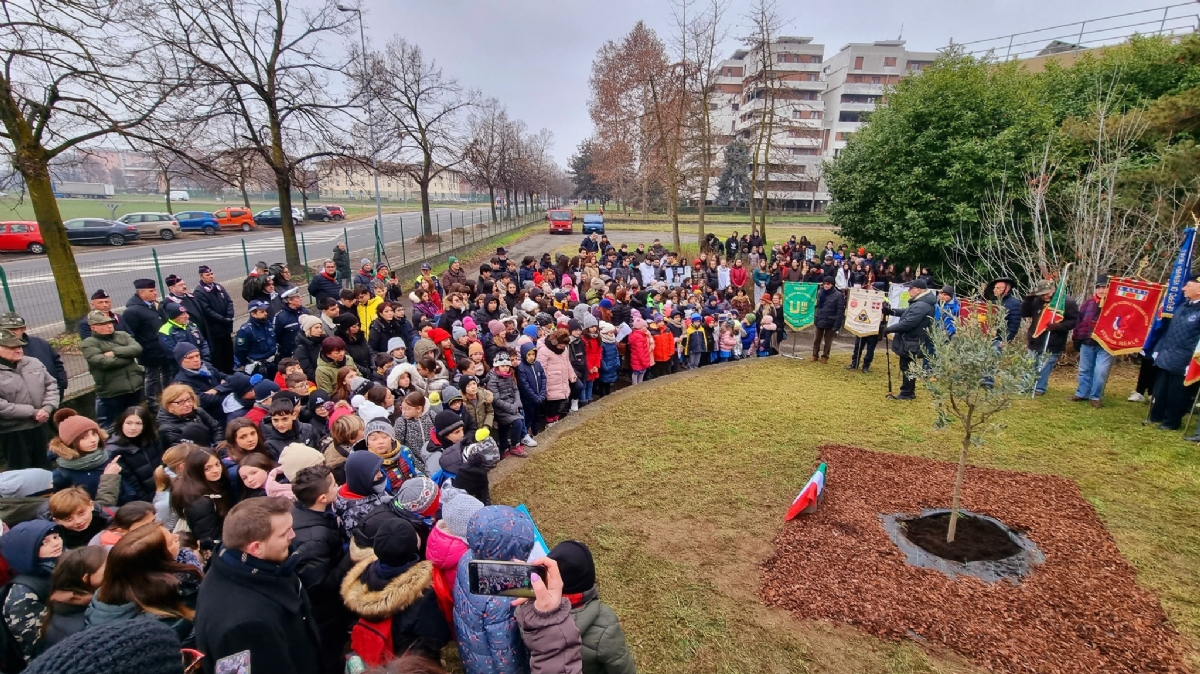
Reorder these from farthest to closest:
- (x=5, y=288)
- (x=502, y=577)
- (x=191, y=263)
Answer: (x=191, y=263), (x=5, y=288), (x=502, y=577)

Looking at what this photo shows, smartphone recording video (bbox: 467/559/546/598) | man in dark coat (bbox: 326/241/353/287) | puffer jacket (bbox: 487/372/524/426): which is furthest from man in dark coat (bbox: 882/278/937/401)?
man in dark coat (bbox: 326/241/353/287)

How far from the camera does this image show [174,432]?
4.67m

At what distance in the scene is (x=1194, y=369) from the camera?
670 centimetres

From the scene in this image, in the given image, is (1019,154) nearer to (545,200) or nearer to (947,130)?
(947,130)

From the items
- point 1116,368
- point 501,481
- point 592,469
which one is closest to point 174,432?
point 501,481

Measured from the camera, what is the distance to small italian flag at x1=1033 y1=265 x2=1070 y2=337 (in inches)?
350

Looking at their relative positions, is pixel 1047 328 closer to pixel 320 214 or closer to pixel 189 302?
pixel 189 302

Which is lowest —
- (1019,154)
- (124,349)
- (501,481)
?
(501,481)

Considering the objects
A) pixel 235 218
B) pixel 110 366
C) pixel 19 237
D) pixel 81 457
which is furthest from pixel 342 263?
pixel 235 218

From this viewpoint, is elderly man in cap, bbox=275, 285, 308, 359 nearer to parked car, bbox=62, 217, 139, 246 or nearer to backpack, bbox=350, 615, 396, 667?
backpack, bbox=350, 615, 396, 667

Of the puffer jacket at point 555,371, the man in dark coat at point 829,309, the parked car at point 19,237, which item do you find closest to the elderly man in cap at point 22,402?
the puffer jacket at point 555,371

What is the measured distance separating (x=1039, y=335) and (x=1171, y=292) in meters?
1.81

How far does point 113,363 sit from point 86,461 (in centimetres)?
234

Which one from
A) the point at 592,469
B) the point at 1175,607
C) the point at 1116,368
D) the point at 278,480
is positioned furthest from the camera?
the point at 1116,368
